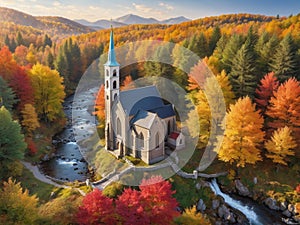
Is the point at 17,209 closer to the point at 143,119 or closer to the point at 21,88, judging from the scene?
the point at 143,119

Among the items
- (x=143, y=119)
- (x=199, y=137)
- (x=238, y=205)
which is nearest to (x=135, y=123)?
(x=143, y=119)

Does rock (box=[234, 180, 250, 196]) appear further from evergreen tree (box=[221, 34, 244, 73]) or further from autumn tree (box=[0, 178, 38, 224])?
autumn tree (box=[0, 178, 38, 224])

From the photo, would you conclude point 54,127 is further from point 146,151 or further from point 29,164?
point 146,151

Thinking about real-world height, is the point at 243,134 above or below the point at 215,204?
above

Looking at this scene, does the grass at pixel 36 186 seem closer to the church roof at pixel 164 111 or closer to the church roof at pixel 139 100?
the church roof at pixel 139 100

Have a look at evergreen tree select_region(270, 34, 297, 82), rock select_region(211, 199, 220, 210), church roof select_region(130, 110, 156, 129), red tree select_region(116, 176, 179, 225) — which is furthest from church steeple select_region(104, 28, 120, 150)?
evergreen tree select_region(270, 34, 297, 82)
